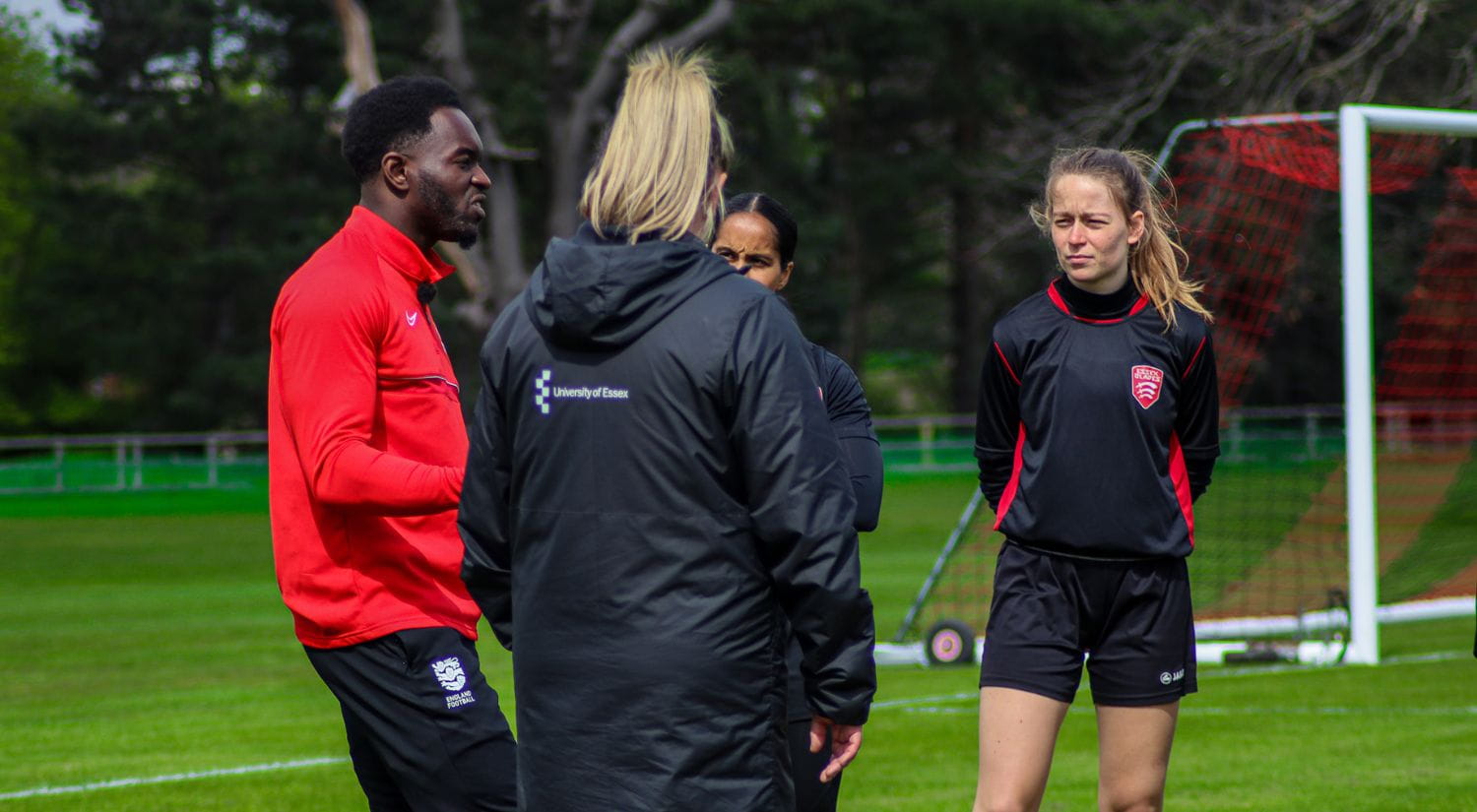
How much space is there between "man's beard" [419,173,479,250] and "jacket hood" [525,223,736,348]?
100 centimetres

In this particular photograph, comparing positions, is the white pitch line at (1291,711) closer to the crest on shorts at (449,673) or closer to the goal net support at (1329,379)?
the goal net support at (1329,379)

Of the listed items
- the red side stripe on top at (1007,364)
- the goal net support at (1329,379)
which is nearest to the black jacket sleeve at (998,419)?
the red side stripe on top at (1007,364)

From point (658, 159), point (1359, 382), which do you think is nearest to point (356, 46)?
point (1359, 382)

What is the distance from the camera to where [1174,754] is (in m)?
8.29

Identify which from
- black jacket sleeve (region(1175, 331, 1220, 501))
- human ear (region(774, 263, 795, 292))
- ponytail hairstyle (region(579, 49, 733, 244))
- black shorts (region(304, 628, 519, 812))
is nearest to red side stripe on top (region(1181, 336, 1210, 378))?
black jacket sleeve (region(1175, 331, 1220, 501))

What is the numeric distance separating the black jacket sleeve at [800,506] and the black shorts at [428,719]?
1.03 meters

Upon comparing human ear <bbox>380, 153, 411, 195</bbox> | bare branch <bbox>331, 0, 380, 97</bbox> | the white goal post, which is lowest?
the white goal post

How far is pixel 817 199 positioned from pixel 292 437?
41.2 meters

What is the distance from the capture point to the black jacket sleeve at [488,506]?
11.3 ft

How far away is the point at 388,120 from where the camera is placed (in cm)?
418

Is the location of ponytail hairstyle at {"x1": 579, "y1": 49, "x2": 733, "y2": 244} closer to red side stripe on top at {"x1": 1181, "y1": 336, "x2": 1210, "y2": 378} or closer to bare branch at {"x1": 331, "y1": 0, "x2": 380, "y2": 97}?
red side stripe on top at {"x1": 1181, "y1": 336, "x2": 1210, "y2": 378}

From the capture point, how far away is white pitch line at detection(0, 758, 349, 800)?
771 cm

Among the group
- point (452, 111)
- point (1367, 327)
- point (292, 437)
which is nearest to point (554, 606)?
point (292, 437)

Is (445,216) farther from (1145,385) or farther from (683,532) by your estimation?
(1145,385)
